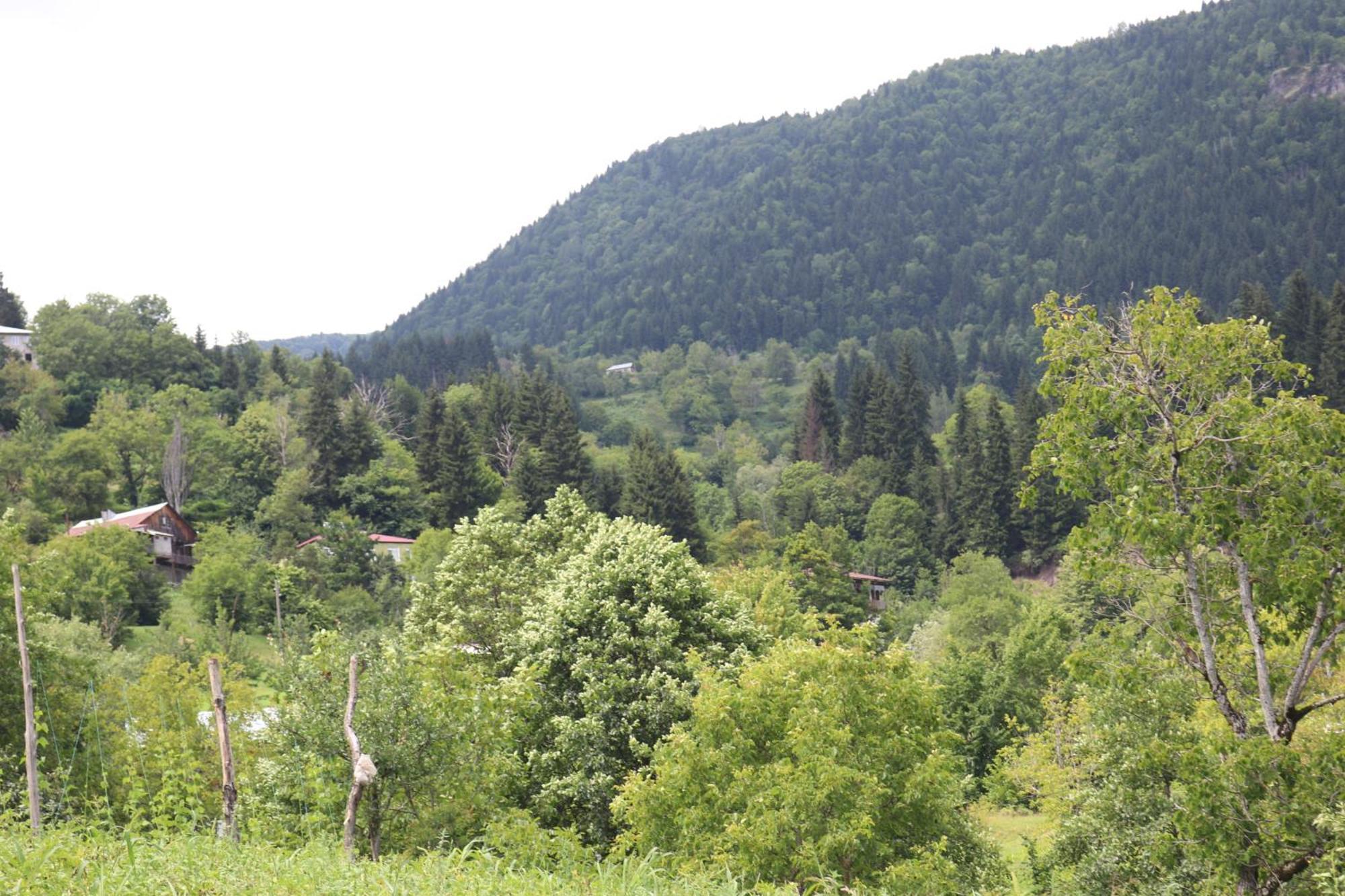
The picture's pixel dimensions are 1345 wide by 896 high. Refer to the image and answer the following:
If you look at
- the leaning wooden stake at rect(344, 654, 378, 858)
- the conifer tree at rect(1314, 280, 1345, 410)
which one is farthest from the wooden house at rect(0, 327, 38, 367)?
the leaning wooden stake at rect(344, 654, 378, 858)

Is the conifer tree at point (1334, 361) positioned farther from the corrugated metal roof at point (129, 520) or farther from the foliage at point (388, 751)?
the corrugated metal roof at point (129, 520)

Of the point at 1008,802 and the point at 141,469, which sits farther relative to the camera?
the point at 141,469

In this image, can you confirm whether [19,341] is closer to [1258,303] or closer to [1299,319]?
[1258,303]

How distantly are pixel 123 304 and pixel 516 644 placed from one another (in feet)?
349

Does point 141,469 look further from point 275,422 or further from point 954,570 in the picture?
point 954,570

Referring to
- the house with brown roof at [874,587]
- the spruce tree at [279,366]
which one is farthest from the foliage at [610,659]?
the spruce tree at [279,366]

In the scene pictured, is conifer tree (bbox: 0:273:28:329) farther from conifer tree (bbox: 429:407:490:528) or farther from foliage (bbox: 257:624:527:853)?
foliage (bbox: 257:624:527:853)

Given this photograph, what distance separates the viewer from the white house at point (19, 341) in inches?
4354

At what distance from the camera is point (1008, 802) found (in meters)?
50.8

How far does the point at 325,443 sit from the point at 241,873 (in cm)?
8463

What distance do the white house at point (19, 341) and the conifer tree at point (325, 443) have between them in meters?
37.9

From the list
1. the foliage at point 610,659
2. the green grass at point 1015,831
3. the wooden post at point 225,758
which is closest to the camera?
the wooden post at point 225,758

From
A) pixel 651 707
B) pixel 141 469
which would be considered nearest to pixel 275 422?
pixel 141 469

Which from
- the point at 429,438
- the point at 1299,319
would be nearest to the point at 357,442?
the point at 429,438
